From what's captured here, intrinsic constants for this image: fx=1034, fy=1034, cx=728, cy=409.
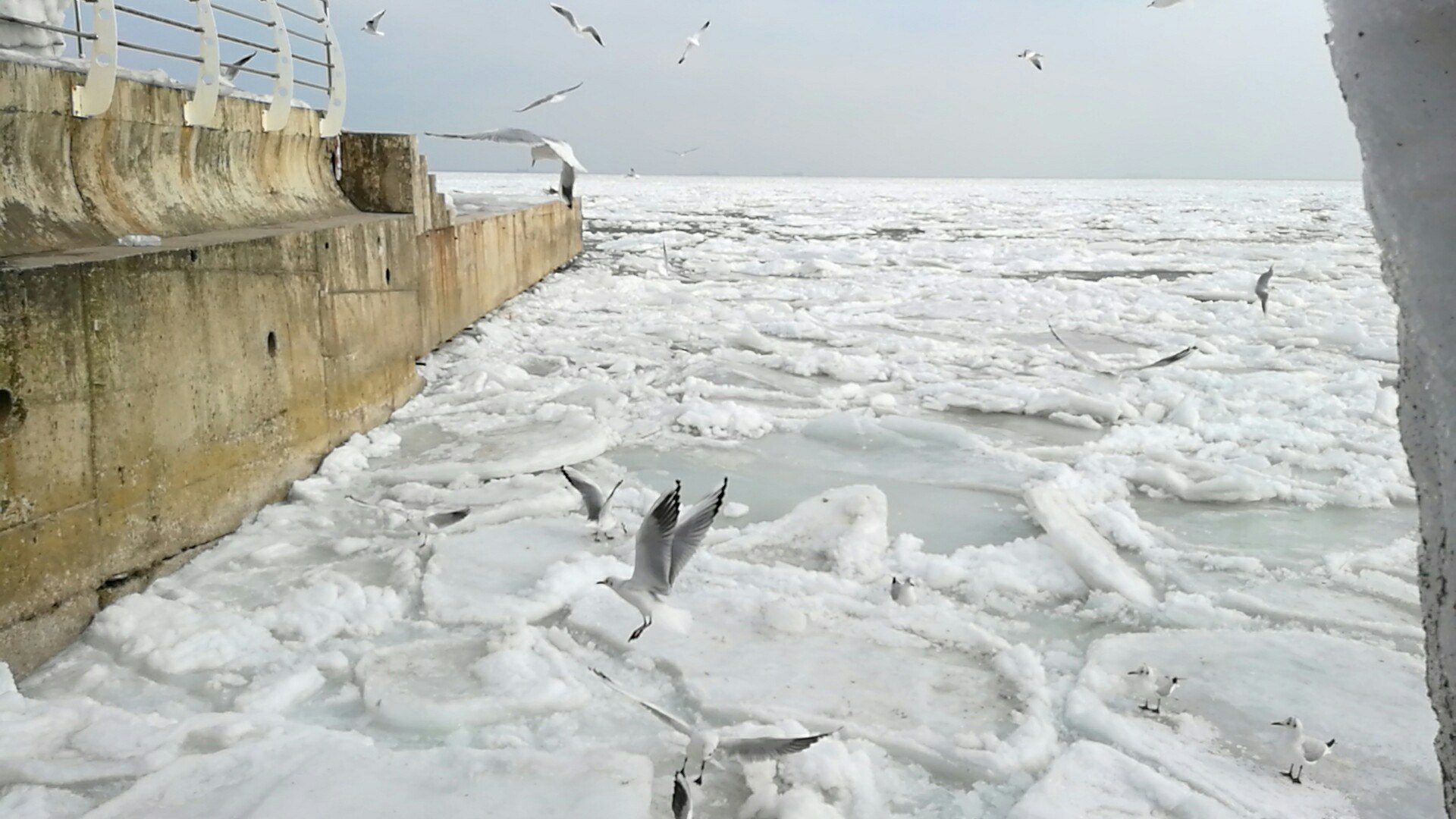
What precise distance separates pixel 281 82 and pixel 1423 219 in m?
6.90

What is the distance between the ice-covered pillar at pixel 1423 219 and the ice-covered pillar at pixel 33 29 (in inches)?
243

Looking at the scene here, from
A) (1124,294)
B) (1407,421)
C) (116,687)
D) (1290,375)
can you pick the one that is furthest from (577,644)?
(1124,294)

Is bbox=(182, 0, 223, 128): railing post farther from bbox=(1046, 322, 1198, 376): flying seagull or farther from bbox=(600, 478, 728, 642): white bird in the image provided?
bbox=(1046, 322, 1198, 376): flying seagull

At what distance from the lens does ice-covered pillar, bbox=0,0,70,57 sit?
5.82 meters

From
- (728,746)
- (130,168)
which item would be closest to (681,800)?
(728,746)

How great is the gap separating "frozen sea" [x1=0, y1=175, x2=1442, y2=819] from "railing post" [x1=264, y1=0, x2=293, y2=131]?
6.96 feet

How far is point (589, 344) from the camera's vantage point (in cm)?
1025

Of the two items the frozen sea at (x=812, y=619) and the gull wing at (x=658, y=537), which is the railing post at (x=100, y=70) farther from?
the gull wing at (x=658, y=537)

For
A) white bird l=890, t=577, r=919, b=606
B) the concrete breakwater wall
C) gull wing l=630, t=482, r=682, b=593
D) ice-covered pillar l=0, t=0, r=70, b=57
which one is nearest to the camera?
gull wing l=630, t=482, r=682, b=593

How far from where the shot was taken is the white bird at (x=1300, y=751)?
3014mm

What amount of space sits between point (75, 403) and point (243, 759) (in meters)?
1.63

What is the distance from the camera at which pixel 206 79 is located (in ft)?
18.8

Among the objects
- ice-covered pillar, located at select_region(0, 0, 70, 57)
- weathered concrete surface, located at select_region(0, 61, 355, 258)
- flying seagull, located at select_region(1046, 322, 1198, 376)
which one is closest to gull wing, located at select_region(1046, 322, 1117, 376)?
flying seagull, located at select_region(1046, 322, 1198, 376)

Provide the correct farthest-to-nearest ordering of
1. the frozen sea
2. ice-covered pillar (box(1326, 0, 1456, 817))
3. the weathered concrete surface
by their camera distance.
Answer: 1. the weathered concrete surface
2. the frozen sea
3. ice-covered pillar (box(1326, 0, 1456, 817))
